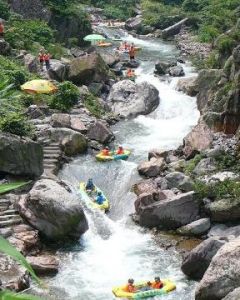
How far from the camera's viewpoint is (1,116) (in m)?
19.0

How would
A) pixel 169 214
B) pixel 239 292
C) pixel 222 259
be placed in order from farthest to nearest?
pixel 169 214, pixel 222 259, pixel 239 292

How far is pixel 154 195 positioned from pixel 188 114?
415 inches

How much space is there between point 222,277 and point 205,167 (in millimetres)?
7646

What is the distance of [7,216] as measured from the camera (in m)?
16.2

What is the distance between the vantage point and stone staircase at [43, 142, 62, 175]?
65.8 feet

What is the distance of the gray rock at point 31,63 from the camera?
2998cm

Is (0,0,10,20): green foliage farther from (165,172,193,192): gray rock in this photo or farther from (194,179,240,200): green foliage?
(194,179,240,200): green foliage

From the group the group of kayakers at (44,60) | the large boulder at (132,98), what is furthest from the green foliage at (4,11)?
the large boulder at (132,98)

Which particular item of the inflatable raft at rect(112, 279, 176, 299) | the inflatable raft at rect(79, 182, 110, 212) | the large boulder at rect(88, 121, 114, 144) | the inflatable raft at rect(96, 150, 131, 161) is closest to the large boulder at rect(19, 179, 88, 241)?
the inflatable raft at rect(79, 182, 110, 212)

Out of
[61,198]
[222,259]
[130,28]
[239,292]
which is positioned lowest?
[130,28]

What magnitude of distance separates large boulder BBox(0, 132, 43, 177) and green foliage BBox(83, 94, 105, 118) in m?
8.26

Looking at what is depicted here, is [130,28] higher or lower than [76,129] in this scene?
lower

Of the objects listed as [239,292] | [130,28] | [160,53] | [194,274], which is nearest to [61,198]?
[194,274]

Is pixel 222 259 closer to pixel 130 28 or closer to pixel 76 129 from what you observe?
pixel 76 129
